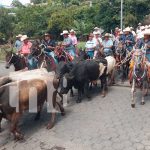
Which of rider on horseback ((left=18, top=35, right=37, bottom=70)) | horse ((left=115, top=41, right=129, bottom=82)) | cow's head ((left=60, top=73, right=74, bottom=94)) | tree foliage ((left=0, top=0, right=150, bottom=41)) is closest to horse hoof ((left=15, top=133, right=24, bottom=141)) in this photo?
cow's head ((left=60, top=73, right=74, bottom=94))

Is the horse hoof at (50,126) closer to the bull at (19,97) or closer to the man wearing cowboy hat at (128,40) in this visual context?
the bull at (19,97)

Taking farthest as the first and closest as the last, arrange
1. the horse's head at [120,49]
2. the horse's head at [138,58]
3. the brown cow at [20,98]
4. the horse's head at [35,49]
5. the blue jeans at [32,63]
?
the horse's head at [120,49] < the blue jeans at [32,63] < the horse's head at [35,49] < the horse's head at [138,58] < the brown cow at [20,98]

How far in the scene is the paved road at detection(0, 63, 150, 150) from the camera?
824cm

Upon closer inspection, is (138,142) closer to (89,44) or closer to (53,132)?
(53,132)

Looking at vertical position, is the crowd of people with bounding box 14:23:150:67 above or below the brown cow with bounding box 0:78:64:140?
above

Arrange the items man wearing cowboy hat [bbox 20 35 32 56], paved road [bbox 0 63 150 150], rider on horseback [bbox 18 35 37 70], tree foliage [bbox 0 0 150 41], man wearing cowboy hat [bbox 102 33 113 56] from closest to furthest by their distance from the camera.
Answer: paved road [bbox 0 63 150 150] → rider on horseback [bbox 18 35 37 70] → man wearing cowboy hat [bbox 20 35 32 56] → man wearing cowboy hat [bbox 102 33 113 56] → tree foliage [bbox 0 0 150 41]

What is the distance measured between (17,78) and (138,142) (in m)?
3.76

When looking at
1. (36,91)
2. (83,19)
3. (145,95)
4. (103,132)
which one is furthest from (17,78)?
(83,19)

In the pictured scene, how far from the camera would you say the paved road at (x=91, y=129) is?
8.24 metres

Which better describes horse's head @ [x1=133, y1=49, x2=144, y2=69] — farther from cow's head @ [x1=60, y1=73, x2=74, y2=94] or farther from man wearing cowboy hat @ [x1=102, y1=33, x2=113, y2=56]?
man wearing cowboy hat @ [x1=102, y1=33, x2=113, y2=56]

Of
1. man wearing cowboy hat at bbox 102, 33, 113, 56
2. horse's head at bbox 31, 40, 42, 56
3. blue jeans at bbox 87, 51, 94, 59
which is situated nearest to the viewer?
horse's head at bbox 31, 40, 42, 56

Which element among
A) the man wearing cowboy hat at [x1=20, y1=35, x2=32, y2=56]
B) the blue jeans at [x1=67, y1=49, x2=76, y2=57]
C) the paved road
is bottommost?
the paved road

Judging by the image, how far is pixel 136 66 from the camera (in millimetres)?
10664

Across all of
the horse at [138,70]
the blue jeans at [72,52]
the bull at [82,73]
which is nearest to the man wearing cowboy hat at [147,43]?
the horse at [138,70]
